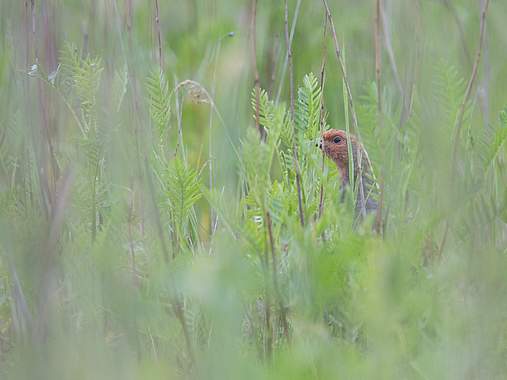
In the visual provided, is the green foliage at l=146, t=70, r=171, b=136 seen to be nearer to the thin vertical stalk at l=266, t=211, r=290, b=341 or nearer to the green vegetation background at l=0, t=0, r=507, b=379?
the green vegetation background at l=0, t=0, r=507, b=379

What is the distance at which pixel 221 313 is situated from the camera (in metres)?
1.34

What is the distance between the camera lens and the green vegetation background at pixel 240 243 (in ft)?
4.45

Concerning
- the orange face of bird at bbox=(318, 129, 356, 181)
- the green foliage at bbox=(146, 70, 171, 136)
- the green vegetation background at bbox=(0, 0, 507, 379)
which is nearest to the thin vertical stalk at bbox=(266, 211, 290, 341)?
the green vegetation background at bbox=(0, 0, 507, 379)

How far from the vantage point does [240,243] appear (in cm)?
175

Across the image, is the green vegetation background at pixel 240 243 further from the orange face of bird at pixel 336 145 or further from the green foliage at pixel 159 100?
the orange face of bird at pixel 336 145

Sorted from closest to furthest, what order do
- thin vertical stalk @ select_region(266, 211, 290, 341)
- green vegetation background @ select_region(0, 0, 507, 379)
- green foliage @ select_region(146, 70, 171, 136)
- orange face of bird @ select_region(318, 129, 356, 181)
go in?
green vegetation background @ select_region(0, 0, 507, 379) < thin vertical stalk @ select_region(266, 211, 290, 341) < green foliage @ select_region(146, 70, 171, 136) < orange face of bird @ select_region(318, 129, 356, 181)

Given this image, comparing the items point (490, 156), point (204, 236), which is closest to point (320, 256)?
point (490, 156)

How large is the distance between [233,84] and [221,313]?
1753 mm

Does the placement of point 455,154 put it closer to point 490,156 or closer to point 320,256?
point 490,156

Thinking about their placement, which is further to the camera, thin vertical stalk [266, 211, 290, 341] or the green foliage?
the green foliage

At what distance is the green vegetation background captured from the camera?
4.45 ft

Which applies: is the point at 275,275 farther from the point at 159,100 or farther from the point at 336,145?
the point at 336,145

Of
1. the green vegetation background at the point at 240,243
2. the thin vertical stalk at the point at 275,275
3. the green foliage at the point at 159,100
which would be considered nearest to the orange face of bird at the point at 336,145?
the green vegetation background at the point at 240,243

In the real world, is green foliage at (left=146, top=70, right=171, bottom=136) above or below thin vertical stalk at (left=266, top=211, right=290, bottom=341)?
→ above
